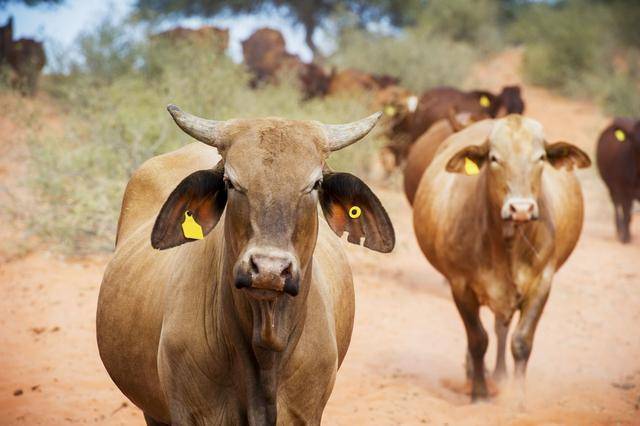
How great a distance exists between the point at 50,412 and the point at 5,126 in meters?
9.76

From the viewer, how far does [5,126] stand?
1466 centimetres

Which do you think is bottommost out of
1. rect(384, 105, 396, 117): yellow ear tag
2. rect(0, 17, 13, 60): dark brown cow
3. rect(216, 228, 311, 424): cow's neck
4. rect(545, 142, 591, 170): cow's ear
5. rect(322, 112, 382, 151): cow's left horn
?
rect(216, 228, 311, 424): cow's neck

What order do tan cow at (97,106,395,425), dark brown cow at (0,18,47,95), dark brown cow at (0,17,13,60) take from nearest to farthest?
1. tan cow at (97,106,395,425)
2. dark brown cow at (0,18,47,95)
3. dark brown cow at (0,17,13,60)

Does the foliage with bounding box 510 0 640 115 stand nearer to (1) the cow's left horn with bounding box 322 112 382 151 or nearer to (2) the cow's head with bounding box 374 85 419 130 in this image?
(2) the cow's head with bounding box 374 85 419 130

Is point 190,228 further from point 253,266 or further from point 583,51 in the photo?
point 583,51

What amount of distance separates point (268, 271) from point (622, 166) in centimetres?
1198

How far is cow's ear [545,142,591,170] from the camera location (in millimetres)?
6758

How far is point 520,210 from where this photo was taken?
Answer: 242 inches

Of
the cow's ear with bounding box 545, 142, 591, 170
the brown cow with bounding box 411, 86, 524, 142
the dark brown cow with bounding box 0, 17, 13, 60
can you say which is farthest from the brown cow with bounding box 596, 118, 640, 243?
the dark brown cow with bounding box 0, 17, 13, 60

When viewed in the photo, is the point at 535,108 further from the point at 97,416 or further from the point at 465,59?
the point at 97,416

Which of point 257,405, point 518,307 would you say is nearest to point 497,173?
point 518,307

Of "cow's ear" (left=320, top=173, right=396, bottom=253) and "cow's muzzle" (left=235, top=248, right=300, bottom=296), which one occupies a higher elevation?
"cow's ear" (left=320, top=173, right=396, bottom=253)

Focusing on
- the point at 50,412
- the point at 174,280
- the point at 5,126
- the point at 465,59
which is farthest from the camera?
the point at 465,59

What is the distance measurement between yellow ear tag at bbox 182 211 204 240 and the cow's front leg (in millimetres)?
3641
